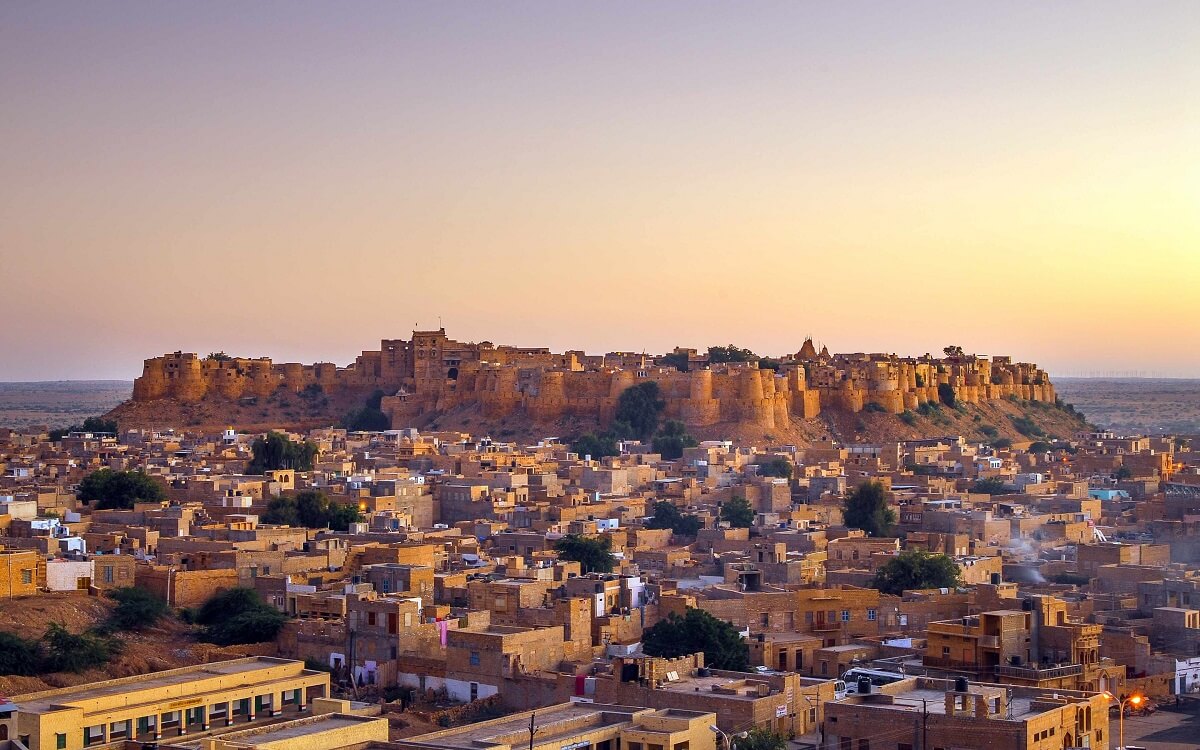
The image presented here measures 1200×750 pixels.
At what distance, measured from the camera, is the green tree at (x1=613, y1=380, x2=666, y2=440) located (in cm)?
6862

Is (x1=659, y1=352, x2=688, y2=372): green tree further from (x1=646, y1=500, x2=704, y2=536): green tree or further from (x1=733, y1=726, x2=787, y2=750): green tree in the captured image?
(x1=733, y1=726, x2=787, y2=750): green tree

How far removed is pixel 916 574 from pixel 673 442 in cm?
3293

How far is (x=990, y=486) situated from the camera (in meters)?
46.6

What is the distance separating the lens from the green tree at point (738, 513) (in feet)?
129

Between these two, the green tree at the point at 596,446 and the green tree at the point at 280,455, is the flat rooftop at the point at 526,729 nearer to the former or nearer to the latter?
the green tree at the point at 280,455

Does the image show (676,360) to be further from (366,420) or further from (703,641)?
(703,641)

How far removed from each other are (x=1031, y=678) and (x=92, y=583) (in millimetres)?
14113

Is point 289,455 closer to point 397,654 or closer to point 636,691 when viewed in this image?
point 397,654

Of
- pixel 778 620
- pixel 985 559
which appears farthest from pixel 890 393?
pixel 778 620

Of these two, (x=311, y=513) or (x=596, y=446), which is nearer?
(x=311, y=513)

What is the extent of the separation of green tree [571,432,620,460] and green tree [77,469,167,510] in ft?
72.2

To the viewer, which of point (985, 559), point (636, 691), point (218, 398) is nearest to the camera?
point (636, 691)

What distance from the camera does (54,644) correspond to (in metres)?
24.1

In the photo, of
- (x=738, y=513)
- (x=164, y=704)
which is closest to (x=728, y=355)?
(x=738, y=513)
